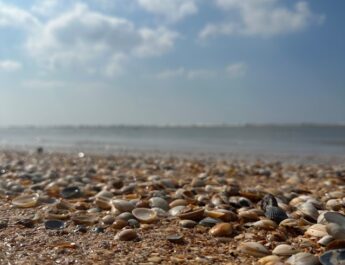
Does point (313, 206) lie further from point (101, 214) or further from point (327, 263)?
point (101, 214)

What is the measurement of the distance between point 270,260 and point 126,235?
96 cm

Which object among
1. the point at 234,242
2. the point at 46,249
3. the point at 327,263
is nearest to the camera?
the point at 327,263

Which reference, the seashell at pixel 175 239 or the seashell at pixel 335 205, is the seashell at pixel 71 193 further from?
the seashell at pixel 335 205

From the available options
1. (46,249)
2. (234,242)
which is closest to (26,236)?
(46,249)

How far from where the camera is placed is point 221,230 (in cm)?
281

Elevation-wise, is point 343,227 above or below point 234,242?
above

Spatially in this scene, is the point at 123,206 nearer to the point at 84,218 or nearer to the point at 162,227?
the point at 84,218

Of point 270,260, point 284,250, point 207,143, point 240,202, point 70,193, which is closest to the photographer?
point 270,260

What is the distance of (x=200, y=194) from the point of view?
4.20m

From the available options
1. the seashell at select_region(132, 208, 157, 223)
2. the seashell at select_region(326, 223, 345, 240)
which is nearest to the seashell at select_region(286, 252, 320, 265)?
the seashell at select_region(326, 223, 345, 240)

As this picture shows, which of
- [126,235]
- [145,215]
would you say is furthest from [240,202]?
[126,235]

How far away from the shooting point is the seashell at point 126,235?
2674 mm

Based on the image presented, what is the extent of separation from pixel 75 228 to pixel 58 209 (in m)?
0.61

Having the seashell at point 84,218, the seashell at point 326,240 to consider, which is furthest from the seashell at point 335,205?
the seashell at point 84,218
